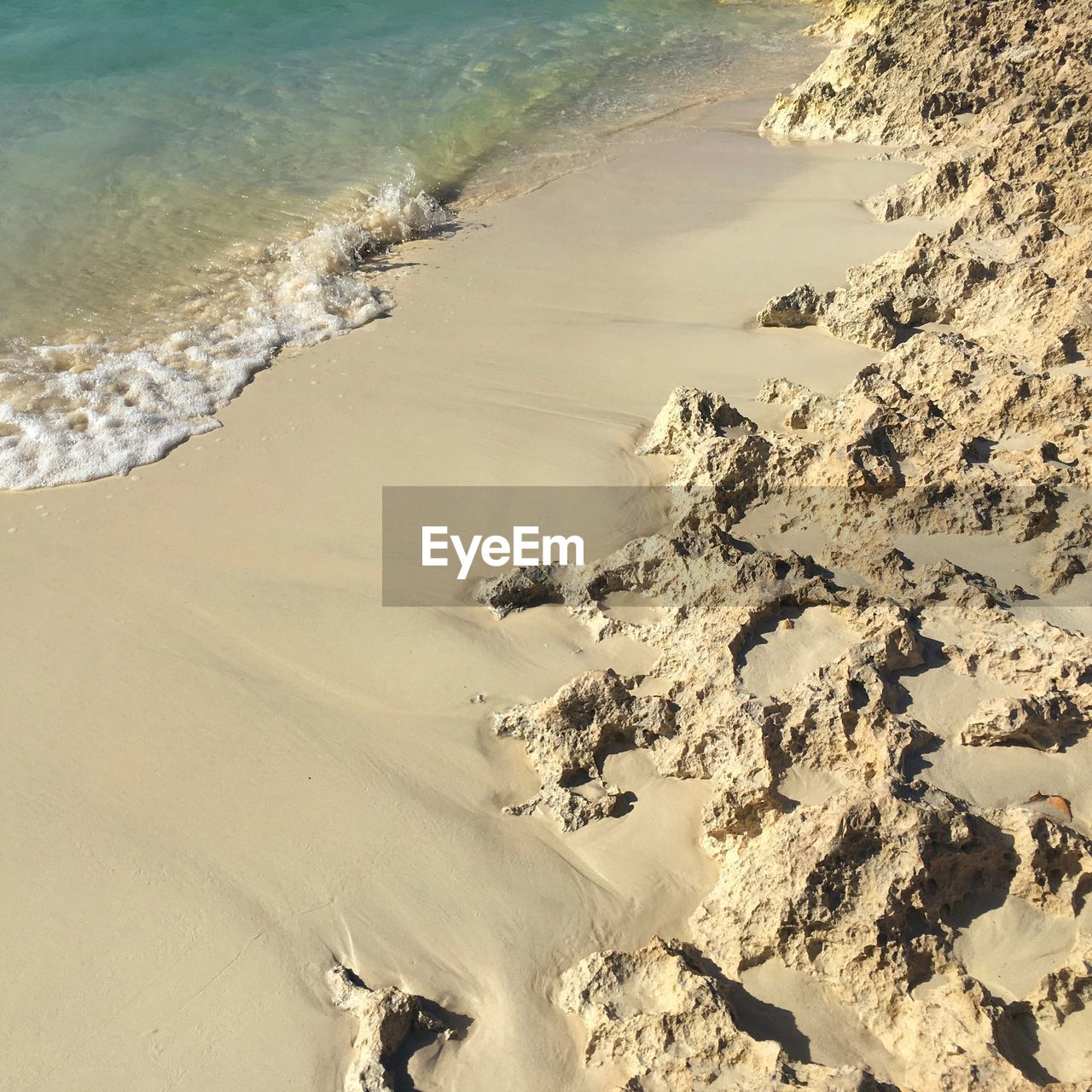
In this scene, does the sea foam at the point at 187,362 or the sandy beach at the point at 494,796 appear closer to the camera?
the sandy beach at the point at 494,796

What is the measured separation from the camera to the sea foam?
5102 mm

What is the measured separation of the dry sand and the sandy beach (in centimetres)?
1

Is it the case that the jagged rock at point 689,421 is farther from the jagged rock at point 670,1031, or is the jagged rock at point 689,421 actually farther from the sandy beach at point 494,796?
the jagged rock at point 670,1031

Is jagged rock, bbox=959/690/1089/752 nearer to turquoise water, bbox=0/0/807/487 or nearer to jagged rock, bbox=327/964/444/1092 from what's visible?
jagged rock, bbox=327/964/444/1092

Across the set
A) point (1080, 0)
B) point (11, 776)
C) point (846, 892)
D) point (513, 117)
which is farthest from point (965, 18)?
point (11, 776)

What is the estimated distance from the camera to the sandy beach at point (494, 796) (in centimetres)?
265

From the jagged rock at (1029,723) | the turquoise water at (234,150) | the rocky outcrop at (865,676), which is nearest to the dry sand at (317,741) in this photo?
the rocky outcrop at (865,676)

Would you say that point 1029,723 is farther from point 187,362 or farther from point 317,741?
point 187,362

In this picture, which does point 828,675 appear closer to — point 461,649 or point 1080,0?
point 461,649

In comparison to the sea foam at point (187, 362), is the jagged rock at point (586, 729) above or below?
below

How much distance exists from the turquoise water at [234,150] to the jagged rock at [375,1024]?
313 centimetres

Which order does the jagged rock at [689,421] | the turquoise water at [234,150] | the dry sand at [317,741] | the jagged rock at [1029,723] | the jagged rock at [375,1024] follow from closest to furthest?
the jagged rock at [375,1024] → the dry sand at [317,741] → the jagged rock at [1029,723] → the jagged rock at [689,421] → the turquoise water at [234,150]

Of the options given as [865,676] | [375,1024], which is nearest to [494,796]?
[375,1024]

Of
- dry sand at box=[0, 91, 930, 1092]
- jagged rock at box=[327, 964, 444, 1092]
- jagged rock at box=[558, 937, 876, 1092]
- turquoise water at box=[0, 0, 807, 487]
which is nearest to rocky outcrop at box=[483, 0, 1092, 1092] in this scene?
jagged rock at box=[558, 937, 876, 1092]
